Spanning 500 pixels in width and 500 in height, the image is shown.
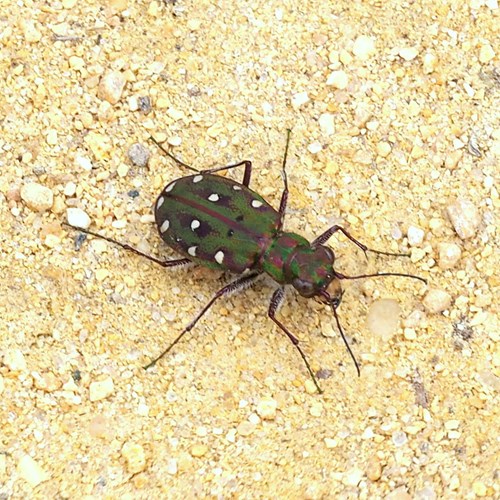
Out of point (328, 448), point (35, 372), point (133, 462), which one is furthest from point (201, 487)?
point (35, 372)

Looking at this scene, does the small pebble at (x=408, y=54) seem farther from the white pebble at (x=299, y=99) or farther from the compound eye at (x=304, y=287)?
the compound eye at (x=304, y=287)

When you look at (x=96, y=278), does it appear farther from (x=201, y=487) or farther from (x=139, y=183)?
(x=201, y=487)

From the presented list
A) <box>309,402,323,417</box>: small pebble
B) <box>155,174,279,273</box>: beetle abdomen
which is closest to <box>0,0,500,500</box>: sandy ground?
<box>309,402,323,417</box>: small pebble

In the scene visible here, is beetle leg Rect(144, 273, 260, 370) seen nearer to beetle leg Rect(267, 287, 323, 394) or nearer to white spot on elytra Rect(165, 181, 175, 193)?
beetle leg Rect(267, 287, 323, 394)

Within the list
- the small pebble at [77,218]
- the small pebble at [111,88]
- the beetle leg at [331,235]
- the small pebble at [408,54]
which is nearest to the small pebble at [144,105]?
the small pebble at [111,88]

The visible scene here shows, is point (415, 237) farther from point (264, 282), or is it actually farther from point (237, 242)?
point (237, 242)
